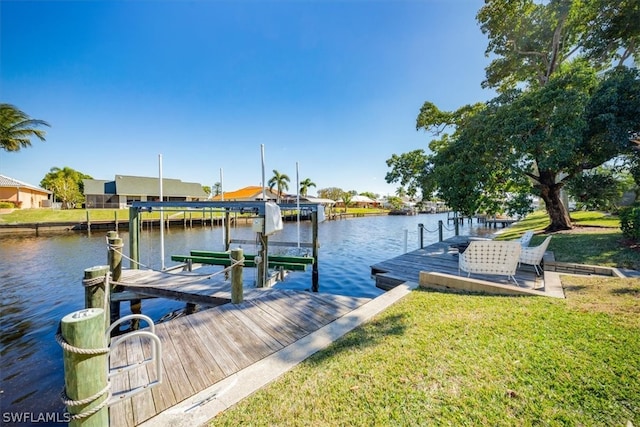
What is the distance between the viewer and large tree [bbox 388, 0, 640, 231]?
8992mm

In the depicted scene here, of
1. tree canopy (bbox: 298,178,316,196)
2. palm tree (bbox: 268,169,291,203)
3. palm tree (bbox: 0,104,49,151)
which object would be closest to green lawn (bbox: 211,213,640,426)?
palm tree (bbox: 0,104,49,151)

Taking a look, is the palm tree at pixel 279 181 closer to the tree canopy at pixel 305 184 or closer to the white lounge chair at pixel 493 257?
the tree canopy at pixel 305 184

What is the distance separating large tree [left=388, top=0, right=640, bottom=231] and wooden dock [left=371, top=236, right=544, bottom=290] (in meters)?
2.58

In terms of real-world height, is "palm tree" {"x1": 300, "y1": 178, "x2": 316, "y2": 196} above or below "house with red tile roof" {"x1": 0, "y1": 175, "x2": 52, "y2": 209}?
above

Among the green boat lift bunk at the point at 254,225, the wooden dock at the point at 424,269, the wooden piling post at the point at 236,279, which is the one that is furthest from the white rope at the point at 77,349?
the wooden dock at the point at 424,269

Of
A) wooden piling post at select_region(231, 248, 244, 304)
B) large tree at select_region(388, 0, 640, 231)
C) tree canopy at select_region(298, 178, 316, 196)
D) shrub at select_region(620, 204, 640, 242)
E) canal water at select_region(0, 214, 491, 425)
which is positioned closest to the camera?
canal water at select_region(0, 214, 491, 425)

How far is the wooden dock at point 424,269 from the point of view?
6570 millimetres

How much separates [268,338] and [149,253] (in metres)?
14.7

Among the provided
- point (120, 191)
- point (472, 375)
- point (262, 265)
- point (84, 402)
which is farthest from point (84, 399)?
point (120, 191)

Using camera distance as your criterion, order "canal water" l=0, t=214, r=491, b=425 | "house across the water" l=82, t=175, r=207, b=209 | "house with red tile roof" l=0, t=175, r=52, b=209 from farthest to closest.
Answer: "house across the water" l=82, t=175, r=207, b=209 < "house with red tile roof" l=0, t=175, r=52, b=209 < "canal water" l=0, t=214, r=491, b=425

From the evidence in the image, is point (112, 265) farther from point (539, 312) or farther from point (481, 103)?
point (481, 103)

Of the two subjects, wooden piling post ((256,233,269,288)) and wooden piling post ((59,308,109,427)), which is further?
wooden piling post ((256,233,269,288))

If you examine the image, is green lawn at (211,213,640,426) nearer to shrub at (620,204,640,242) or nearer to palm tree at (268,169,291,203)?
shrub at (620,204,640,242)

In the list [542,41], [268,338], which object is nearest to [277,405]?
[268,338]
